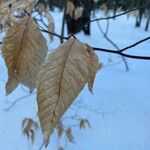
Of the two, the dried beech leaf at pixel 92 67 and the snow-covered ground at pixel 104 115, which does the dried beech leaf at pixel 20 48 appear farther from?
the snow-covered ground at pixel 104 115

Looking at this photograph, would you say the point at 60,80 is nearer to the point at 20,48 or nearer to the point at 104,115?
the point at 20,48

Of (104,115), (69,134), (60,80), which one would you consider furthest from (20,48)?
(104,115)

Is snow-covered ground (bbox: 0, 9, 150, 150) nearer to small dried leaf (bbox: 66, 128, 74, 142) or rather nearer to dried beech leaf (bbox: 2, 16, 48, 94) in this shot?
small dried leaf (bbox: 66, 128, 74, 142)

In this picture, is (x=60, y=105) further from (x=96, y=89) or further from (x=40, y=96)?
(x=96, y=89)

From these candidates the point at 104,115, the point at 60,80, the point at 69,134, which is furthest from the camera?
the point at 104,115

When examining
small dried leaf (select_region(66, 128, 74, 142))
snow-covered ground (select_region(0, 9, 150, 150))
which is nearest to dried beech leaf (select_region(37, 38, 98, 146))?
snow-covered ground (select_region(0, 9, 150, 150))

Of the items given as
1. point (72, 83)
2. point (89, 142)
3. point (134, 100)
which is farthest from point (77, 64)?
point (134, 100)

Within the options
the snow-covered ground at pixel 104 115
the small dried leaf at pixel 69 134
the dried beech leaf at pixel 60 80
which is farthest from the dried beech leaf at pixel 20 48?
the small dried leaf at pixel 69 134
